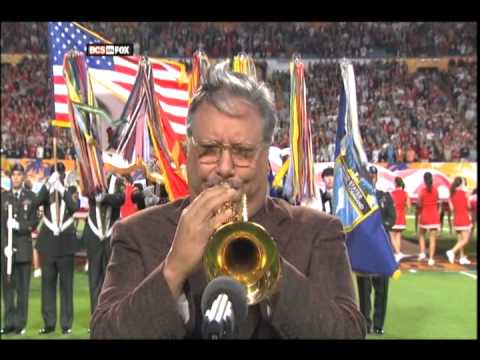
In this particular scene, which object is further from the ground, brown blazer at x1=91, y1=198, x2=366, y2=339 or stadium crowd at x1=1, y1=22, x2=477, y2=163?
stadium crowd at x1=1, y1=22, x2=477, y2=163

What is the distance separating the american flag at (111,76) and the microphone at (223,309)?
5.72 metres

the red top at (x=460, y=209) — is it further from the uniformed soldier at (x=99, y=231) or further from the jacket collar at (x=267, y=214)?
the jacket collar at (x=267, y=214)

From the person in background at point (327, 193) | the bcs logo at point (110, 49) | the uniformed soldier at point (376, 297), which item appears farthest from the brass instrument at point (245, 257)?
the person in background at point (327, 193)

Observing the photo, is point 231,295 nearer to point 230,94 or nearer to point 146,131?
point 230,94

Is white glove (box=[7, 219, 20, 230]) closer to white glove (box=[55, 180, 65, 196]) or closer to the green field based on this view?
white glove (box=[55, 180, 65, 196])

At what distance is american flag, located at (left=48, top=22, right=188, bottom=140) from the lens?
6.88 meters

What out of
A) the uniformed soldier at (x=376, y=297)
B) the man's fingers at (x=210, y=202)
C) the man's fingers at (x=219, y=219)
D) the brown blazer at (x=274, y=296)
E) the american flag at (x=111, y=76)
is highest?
the american flag at (x=111, y=76)

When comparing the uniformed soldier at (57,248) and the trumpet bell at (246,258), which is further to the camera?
the uniformed soldier at (57,248)

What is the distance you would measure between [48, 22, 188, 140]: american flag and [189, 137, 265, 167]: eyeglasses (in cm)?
520

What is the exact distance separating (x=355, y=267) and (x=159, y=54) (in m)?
18.5

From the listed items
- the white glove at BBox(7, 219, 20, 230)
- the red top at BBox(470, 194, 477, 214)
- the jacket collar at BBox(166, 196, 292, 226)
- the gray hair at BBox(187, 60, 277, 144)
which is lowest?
the red top at BBox(470, 194, 477, 214)

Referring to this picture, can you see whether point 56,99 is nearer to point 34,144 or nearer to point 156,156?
point 156,156

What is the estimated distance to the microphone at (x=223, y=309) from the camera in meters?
1.18

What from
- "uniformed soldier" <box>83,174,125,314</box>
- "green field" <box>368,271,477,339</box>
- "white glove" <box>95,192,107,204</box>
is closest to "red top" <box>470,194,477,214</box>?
"green field" <box>368,271,477,339</box>
